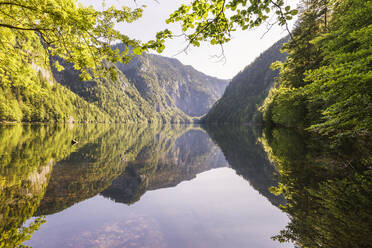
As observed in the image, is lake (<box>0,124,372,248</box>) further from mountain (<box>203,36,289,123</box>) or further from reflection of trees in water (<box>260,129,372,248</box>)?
mountain (<box>203,36,289,123</box>)

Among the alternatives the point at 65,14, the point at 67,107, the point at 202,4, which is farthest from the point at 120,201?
the point at 67,107

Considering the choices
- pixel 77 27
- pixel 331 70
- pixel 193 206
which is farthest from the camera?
pixel 193 206

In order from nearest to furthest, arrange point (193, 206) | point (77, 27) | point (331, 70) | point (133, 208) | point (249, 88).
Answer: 1. point (77, 27)
2. point (331, 70)
3. point (133, 208)
4. point (193, 206)
5. point (249, 88)

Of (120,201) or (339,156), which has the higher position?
(339,156)

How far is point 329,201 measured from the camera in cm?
626

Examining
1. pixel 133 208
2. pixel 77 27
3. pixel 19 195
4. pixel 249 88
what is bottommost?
pixel 133 208

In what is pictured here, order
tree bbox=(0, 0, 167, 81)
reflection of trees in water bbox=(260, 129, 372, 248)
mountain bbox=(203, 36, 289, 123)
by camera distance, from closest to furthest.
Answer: reflection of trees in water bbox=(260, 129, 372, 248), tree bbox=(0, 0, 167, 81), mountain bbox=(203, 36, 289, 123)

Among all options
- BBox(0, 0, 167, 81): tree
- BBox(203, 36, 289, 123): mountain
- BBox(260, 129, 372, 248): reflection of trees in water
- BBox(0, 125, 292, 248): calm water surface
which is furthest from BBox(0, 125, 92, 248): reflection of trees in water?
BBox(203, 36, 289, 123): mountain

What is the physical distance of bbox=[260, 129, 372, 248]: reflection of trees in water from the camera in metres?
4.64

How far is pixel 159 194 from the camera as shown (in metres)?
10.3

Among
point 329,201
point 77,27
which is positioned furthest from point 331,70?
point 77,27

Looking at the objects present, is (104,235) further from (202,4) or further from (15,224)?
(202,4)

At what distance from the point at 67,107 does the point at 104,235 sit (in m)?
178

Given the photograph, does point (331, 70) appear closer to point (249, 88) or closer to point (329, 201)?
point (329, 201)
